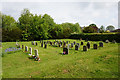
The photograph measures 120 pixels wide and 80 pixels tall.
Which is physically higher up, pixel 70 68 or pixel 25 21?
pixel 25 21

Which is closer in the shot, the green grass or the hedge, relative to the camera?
the green grass

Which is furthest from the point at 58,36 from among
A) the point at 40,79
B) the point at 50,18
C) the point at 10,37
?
the point at 40,79

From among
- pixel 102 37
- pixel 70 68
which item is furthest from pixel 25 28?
pixel 70 68

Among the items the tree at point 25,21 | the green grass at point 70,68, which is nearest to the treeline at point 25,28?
the tree at point 25,21

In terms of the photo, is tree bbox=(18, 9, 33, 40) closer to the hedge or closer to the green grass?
the hedge

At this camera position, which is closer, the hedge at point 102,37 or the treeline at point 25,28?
the hedge at point 102,37

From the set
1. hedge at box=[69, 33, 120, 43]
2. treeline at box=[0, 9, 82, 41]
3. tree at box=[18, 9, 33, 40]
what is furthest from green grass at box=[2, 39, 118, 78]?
tree at box=[18, 9, 33, 40]

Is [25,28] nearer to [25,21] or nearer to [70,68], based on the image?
[25,21]

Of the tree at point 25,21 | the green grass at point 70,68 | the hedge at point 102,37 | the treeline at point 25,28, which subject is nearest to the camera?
the green grass at point 70,68

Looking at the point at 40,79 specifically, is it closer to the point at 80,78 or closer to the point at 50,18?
the point at 80,78

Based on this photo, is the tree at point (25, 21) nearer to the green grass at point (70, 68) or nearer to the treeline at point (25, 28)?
the treeline at point (25, 28)

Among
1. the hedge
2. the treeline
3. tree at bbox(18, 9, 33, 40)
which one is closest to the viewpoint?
the hedge

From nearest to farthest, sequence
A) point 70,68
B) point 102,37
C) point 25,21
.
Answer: point 70,68
point 102,37
point 25,21

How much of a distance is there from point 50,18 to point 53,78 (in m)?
47.9
